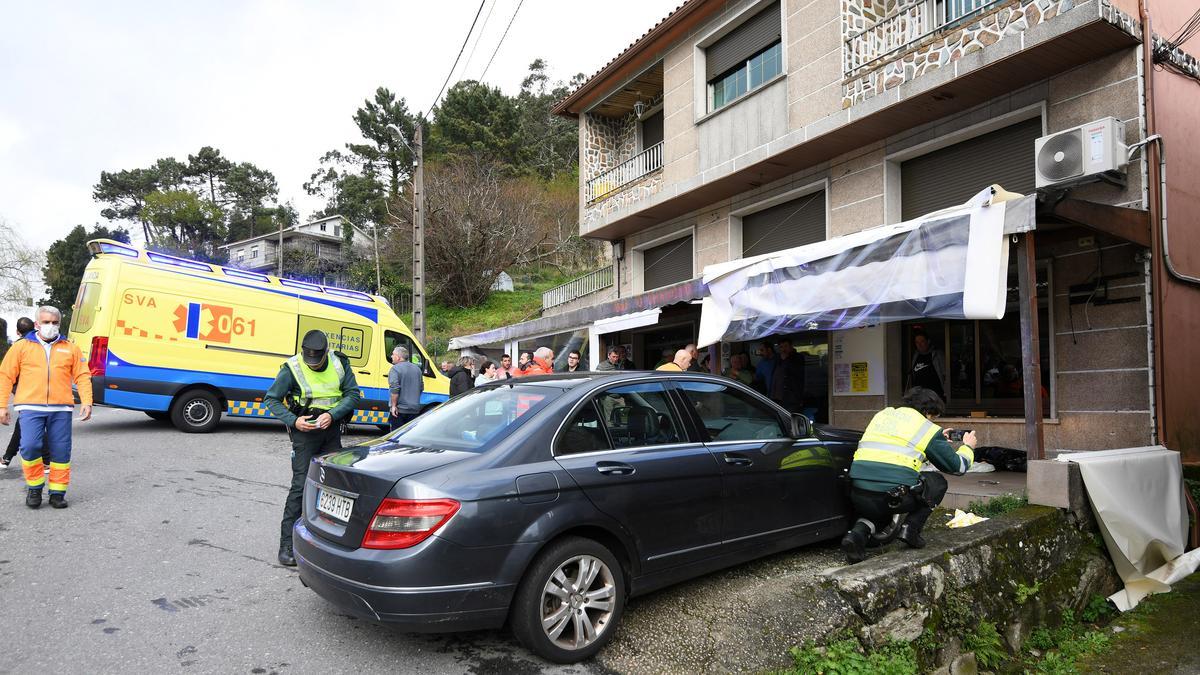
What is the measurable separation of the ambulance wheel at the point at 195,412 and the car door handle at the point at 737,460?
972cm

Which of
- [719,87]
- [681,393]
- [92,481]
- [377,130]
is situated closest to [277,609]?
[681,393]

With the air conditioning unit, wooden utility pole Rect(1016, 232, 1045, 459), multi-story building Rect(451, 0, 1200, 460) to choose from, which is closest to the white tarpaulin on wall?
wooden utility pole Rect(1016, 232, 1045, 459)

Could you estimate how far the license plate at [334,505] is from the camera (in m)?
3.41

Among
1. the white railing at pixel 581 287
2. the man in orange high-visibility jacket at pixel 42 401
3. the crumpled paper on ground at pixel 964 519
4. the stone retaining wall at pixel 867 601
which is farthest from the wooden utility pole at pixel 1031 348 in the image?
→ the white railing at pixel 581 287

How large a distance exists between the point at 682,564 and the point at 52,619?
3.51 meters

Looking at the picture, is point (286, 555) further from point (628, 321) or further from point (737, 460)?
point (628, 321)

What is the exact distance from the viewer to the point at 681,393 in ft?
14.1

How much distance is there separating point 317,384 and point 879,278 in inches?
209

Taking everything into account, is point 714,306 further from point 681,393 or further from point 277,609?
point 277,609

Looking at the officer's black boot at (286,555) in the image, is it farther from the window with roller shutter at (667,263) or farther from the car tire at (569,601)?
the window with roller shutter at (667,263)

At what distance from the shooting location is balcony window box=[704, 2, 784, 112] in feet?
36.8

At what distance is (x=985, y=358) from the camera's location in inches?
342

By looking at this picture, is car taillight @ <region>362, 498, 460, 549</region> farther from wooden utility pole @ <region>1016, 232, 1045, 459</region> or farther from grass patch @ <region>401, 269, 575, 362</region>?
grass patch @ <region>401, 269, 575, 362</region>

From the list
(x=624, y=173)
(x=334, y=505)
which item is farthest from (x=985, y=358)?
(x=624, y=173)
